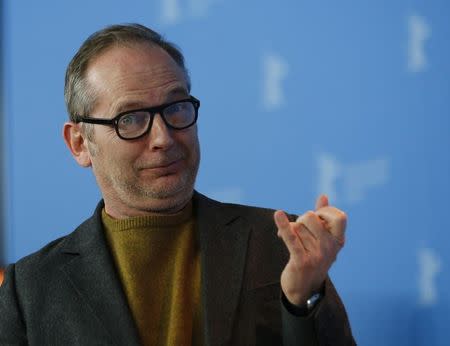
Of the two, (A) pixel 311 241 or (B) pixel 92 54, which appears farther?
(B) pixel 92 54

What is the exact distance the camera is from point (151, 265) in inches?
55.2

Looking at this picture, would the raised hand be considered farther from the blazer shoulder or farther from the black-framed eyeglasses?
the blazer shoulder

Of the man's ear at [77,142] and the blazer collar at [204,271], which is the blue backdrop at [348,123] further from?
the man's ear at [77,142]

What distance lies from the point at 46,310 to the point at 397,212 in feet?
2.98

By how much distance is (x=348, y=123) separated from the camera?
1.89 meters

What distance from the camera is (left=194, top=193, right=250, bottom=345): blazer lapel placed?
1.32 metres

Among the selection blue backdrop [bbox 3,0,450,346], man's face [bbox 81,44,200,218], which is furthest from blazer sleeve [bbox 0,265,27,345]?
blue backdrop [bbox 3,0,450,346]

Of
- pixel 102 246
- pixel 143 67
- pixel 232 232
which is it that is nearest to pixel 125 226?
Result: pixel 102 246

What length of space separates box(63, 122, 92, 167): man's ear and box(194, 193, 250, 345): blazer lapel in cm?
26

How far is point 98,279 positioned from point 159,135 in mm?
306

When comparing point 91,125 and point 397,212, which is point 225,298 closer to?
point 91,125

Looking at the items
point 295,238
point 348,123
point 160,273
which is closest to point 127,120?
point 160,273

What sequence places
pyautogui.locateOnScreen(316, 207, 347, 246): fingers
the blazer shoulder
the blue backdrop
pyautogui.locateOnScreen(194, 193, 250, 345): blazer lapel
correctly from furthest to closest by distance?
the blue backdrop
the blazer shoulder
pyautogui.locateOnScreen(194, 193, 250, 345): blazer lapel
pyautogui.locateOnScreen(316, 207, 347, 246): fingers

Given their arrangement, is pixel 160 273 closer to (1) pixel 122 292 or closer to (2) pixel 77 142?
(1) pixel 122 292
